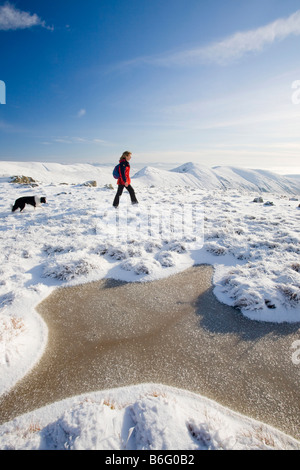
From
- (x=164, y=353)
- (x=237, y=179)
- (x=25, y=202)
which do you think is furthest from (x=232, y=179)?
(x=164, y=353)

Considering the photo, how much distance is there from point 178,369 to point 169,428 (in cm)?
101

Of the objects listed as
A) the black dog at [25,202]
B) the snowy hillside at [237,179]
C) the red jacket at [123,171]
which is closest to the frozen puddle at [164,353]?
the red jacket at [123,171]

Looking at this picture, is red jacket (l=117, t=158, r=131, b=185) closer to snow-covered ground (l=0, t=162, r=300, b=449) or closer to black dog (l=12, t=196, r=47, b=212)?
snow-covered ground (l=0, t=162, r=300, b=449)

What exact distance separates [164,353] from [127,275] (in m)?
2.58

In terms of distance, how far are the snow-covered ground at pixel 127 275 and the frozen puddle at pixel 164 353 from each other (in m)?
0.22

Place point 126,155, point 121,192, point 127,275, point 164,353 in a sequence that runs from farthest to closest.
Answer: point 121,192, point 126,155, point 127,275, point 164,353

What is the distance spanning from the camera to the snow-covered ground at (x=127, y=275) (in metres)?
2.26

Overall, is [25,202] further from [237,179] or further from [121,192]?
[237,179]

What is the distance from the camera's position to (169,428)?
2268mm

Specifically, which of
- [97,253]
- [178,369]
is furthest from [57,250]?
[178,369]

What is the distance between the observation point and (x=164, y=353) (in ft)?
11.6

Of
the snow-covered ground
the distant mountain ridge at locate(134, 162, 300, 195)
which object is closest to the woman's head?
the snow-covered ground

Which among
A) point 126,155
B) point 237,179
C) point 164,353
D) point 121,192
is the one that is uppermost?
point 237,179
